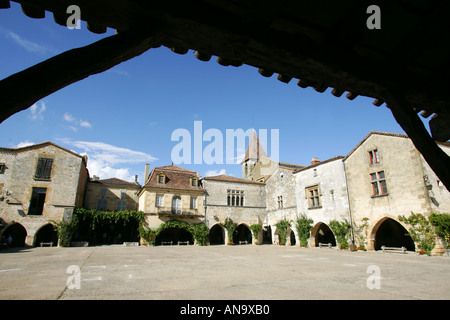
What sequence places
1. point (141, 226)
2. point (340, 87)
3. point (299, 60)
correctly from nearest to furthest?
1. point (299, 60)
2. point (340, 87)
3. point (141, 226)

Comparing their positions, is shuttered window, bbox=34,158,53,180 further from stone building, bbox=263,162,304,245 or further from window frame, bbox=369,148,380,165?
window frame, bbox=369,148,380,165

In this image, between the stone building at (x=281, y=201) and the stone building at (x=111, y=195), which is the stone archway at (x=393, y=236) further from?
the stone building at (x=111, y=195)

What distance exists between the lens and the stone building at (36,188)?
20.2 metres

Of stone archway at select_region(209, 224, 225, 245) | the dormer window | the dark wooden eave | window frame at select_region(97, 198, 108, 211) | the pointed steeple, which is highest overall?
→ the pointed steeple

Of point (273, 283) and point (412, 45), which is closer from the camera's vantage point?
point (412, 45)

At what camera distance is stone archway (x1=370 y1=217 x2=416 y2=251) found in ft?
60.3

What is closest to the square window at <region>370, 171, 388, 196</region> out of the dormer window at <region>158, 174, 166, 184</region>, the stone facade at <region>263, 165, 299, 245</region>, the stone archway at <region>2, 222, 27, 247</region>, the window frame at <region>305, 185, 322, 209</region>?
the window frame at <region>305, 185, 322, 209</region>

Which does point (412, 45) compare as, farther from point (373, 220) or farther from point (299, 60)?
point (373, 220)

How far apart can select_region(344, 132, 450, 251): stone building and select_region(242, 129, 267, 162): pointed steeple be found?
27982 millimetres

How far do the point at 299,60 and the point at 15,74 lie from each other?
1987mm

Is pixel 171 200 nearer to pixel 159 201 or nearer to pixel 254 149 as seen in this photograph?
pixel 159 201

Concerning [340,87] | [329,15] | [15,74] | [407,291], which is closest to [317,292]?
[407,291]

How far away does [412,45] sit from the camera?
2232 mm

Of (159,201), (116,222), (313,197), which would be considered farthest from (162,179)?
(313,197)
